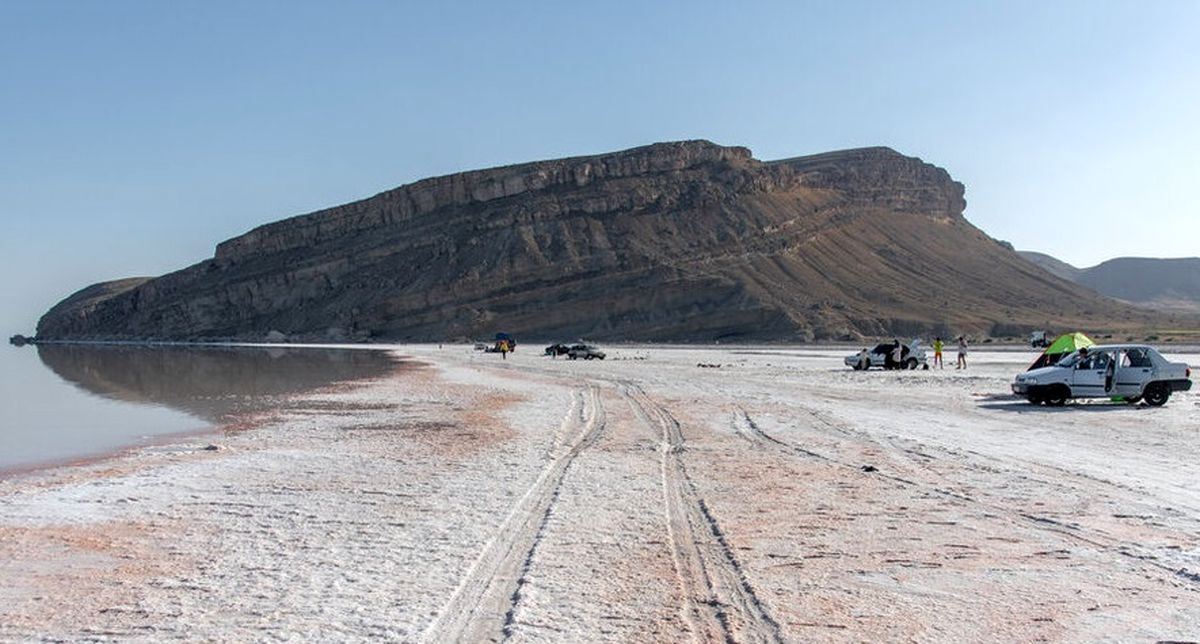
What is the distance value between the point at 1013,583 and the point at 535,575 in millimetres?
3283

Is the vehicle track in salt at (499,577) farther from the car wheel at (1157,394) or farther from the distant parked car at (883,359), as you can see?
the distant parked car at (883,359)

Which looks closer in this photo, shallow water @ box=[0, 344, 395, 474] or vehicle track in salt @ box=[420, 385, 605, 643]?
vehicle track in salt @ box=[420, 385, 605, 643]

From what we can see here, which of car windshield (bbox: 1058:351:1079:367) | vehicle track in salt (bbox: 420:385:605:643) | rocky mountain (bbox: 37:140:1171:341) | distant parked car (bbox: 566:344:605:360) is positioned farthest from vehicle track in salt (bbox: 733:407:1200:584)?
rocky mountain (bbox: 37:140:1171:341)

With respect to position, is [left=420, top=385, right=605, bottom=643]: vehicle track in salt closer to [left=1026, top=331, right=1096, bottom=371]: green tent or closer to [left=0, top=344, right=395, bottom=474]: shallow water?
[left=0, top=344, right=395, bottom=474]: shallow water

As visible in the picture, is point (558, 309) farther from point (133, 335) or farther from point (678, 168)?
point (133, 335)

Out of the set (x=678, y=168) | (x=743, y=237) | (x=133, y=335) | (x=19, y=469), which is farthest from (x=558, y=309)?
(x=19, y=469)

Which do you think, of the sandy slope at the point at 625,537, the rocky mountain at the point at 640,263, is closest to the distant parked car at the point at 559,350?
the rocky mountain at the point at 640,263

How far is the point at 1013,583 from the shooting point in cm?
662

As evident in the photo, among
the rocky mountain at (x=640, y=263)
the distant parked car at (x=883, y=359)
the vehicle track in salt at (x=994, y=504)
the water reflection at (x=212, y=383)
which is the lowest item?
the vehicle track in salt at (x=994, y=504)

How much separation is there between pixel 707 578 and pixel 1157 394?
18.2m

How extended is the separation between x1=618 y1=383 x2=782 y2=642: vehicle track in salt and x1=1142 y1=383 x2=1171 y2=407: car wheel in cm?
1444

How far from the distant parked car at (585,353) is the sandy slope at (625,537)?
1571 inches

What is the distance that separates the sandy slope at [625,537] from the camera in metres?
5.88

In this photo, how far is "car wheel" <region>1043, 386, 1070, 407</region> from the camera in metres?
21.5
